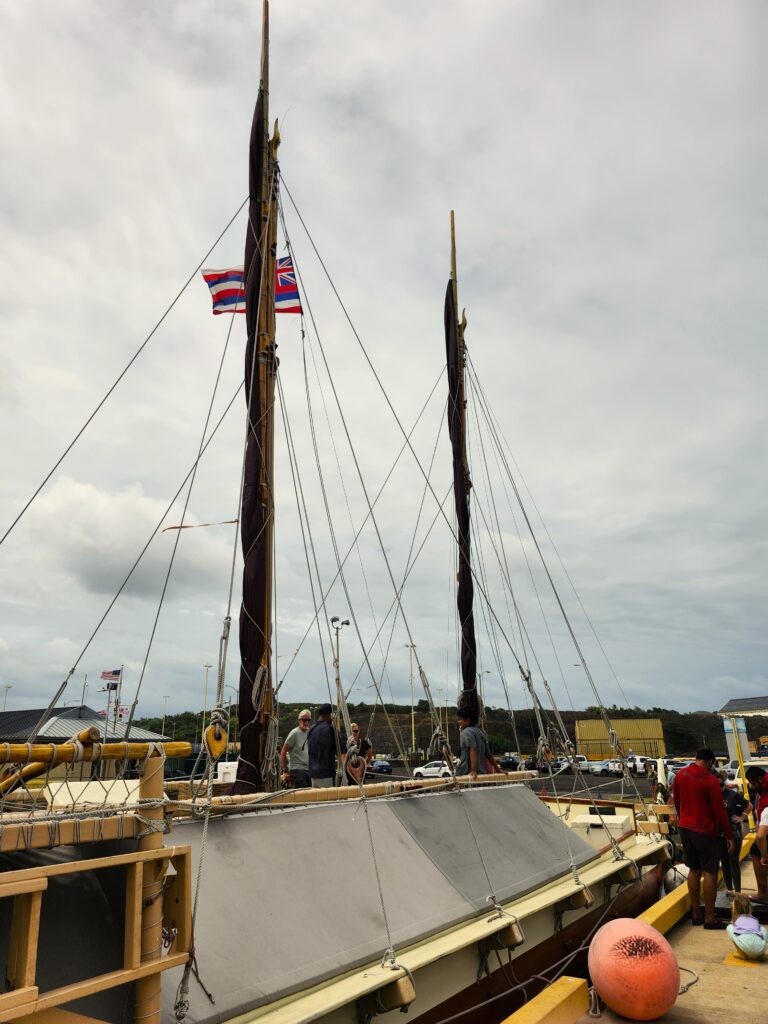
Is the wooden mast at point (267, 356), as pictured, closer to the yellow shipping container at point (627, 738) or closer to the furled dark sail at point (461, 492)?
the furled dark sail at point (461, 492)

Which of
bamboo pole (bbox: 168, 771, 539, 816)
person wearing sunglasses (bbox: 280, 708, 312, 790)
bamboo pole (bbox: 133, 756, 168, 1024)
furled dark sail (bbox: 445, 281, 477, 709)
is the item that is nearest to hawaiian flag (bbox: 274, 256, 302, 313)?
furled dark sail (bbox: 445, 281, 477, 709)

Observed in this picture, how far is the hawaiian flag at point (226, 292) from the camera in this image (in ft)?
38.9

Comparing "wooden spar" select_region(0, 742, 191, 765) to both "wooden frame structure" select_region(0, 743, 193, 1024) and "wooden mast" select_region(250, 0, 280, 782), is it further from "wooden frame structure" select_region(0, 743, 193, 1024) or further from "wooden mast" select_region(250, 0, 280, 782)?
"wooden mast" select_region(250, 0, 280, 782)

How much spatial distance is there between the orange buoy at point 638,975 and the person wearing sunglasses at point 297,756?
482 cm

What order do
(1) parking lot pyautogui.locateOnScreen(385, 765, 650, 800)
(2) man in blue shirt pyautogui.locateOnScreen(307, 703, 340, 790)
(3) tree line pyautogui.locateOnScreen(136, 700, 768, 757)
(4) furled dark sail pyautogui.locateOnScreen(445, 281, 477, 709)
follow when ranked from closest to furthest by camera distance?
(2) man in blue shirt pyautogui.locateOnScreen(307, 703, 340, 790) → (1) parking lot pyautogui.locateOnScreen(385, 765, 650, 800) → (4) furled dark sail pyautogui.locateOnScreen(445, 281, 477, 709) → (3) tree line pyautogui.locateOnScreen(136, 700, 768, 757)

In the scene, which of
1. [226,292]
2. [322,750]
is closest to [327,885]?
[322,750]

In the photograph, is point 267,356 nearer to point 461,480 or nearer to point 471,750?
point 471,750

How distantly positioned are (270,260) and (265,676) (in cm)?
608

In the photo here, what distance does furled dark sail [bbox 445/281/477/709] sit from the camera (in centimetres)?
1634

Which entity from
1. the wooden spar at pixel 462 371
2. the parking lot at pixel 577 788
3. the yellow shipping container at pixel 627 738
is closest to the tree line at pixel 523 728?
the yellow shipping container at pixel 627 738

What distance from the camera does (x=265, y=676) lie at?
849 cm

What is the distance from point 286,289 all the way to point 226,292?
3.91 feet

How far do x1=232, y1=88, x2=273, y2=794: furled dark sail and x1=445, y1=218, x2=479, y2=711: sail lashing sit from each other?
737 centimetres

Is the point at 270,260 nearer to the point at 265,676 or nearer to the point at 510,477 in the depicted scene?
the point at 265,676
